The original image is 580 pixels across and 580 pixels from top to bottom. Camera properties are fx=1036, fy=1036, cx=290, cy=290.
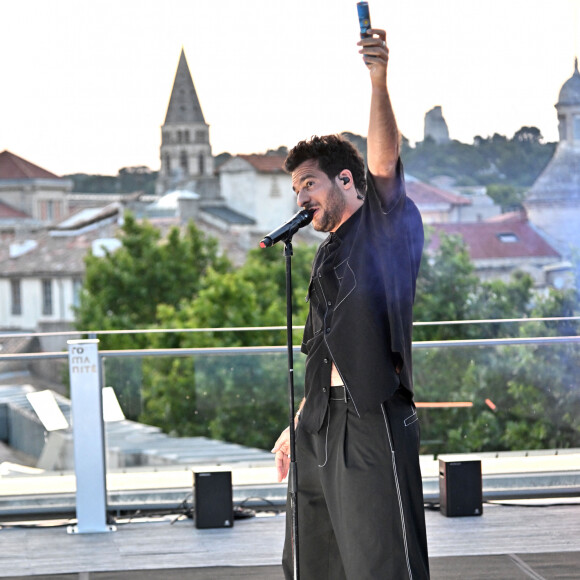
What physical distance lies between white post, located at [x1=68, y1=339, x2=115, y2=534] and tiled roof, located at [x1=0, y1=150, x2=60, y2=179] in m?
58.6

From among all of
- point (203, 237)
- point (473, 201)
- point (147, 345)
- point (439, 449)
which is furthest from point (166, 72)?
point (439, 449)

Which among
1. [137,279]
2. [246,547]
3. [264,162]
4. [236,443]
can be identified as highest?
[264,162]

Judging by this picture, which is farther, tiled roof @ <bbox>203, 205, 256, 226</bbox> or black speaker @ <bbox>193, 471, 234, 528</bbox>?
tiled roof @ <bbox>203, 205, 256, 226</bbox>

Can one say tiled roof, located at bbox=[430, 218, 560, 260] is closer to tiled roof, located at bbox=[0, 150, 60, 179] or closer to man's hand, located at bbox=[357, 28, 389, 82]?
tiled roof, located at bbox=[0, 150, 60, 179]

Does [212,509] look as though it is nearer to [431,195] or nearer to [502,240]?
[502,240]

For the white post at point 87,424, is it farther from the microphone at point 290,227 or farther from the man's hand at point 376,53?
the man's hand at point 376,53

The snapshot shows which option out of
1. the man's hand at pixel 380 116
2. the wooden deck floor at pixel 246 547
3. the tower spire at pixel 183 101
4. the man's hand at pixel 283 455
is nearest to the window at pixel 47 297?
the tower spire at pixel 183 101

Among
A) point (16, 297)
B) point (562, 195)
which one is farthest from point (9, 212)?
point (562, 195)

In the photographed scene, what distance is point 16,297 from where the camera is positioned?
2304 inches

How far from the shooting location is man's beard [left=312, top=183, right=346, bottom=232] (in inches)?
97.7

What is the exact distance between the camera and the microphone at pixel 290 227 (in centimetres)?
241

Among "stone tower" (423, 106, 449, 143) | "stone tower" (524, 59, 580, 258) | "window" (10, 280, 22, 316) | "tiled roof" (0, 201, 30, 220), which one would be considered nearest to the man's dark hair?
"stone tower" (524, 59, 580, 258)

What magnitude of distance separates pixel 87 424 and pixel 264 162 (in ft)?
184

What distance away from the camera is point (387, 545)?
2352 millimetres
